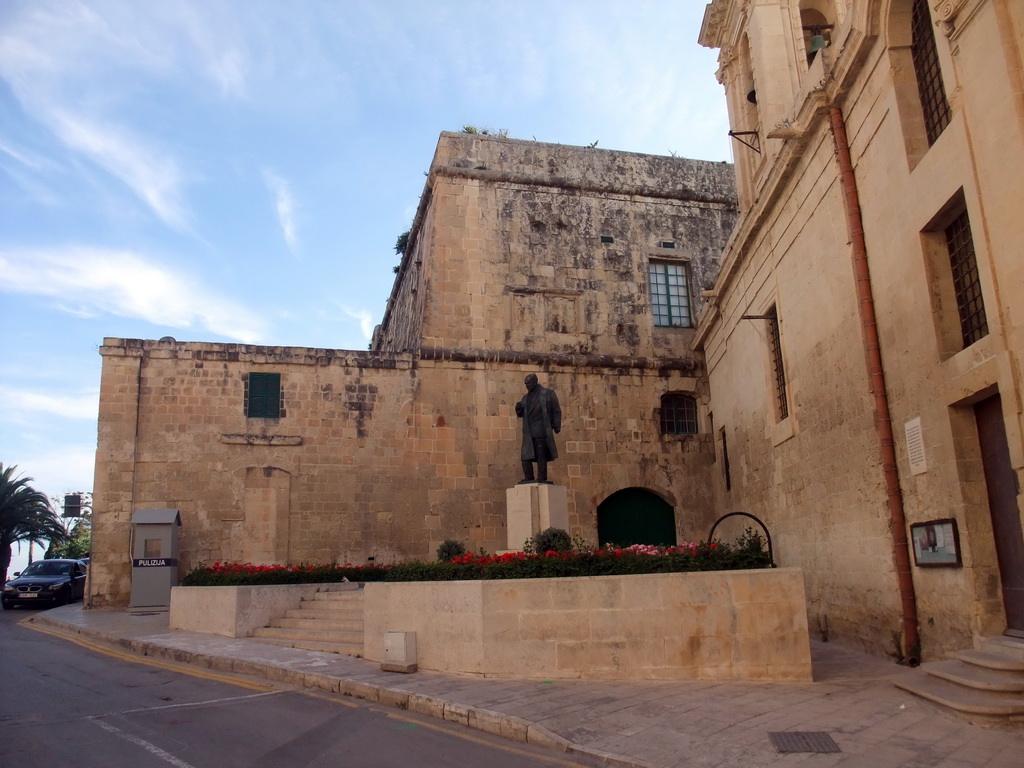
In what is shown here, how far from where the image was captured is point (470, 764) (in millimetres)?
5633

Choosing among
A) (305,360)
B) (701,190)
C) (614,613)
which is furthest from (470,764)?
(701,190)

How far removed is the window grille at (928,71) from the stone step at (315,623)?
31.8 ft

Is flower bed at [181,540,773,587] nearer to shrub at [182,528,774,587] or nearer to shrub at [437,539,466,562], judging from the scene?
shrub at [182,528,774,587]

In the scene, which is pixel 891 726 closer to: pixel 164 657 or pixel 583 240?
pixel 164 657

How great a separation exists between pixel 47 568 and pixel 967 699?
22.8m

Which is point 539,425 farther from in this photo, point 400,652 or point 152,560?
point 152,560

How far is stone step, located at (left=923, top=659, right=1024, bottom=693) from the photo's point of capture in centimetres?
642

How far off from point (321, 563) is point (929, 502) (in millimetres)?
12759

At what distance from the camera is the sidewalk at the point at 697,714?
556 cm

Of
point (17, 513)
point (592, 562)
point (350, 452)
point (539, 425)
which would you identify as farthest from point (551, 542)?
point (17, 513)

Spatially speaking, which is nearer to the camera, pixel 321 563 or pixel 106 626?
pixel 106 626

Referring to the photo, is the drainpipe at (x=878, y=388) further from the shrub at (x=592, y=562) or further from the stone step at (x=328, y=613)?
the stone step at (x=328, y=613)

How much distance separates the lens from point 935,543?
8328mm

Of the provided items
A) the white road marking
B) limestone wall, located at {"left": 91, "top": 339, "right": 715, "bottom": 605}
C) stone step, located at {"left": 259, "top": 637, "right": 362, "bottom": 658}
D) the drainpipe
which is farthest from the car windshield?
the drainpipe
